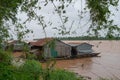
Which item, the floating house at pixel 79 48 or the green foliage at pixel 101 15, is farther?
the floating house at pixel 79 48

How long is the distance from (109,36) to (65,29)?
0.47m

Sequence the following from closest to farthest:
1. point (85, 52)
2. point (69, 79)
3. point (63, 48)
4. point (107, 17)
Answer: point (107, 17), point (69, 79), point (63, 48), point (85, 52)

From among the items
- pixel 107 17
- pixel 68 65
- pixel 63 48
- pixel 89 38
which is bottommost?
pixel 68 65

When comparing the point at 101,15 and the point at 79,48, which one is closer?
the point at 101,15

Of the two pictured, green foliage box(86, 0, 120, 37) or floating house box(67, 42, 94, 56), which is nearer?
green foliage box(86, 0, 120, 37)

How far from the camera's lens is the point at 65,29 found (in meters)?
3.14

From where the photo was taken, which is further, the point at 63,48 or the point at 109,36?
the point at 63,48

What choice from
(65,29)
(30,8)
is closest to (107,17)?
(65,29)

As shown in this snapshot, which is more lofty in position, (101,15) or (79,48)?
(101,15)

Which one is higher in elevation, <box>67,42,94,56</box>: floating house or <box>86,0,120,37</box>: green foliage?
<box>86,0,120,37</box>: green foliage

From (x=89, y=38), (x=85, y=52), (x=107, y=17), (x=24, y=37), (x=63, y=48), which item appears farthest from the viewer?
(x=85, y=52)

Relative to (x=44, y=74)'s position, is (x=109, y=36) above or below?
above

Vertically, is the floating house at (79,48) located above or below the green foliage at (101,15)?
below

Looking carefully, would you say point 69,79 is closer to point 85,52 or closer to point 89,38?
point 89,38
